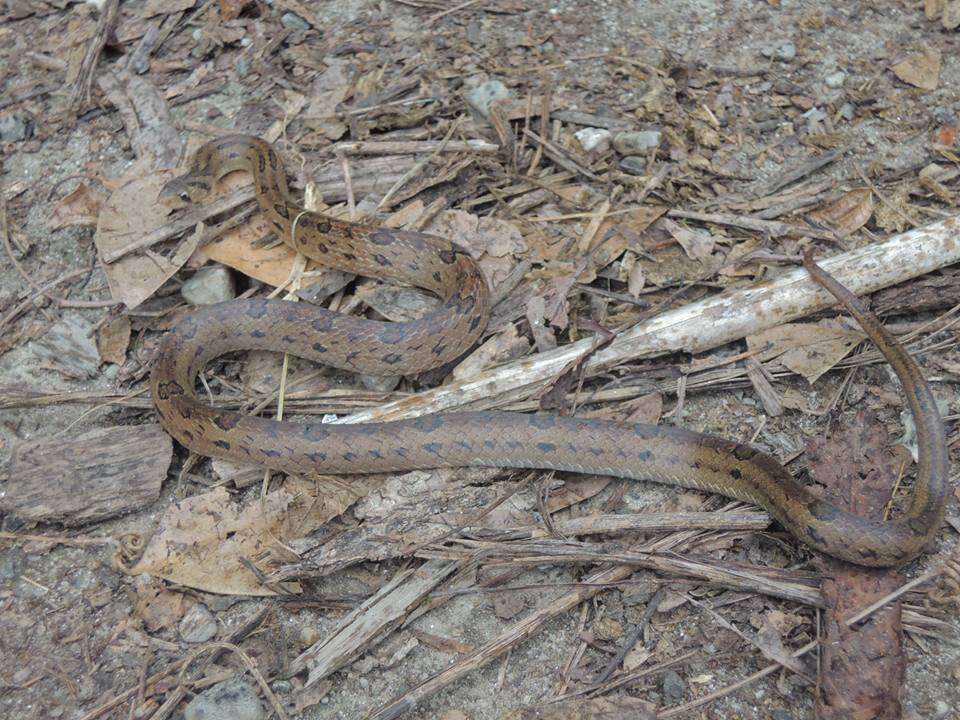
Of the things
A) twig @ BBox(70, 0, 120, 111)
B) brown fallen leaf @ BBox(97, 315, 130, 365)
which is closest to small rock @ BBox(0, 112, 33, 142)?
twig @ BBox(70, 0, 120, 111)

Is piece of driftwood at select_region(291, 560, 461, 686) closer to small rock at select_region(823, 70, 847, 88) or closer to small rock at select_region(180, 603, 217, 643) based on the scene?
small rock at select_region(180, 603, 217, 643)

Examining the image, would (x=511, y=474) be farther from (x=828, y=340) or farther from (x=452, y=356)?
(x=828, y=340)

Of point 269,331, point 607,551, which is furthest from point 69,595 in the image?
point 607,551

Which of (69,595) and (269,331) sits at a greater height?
(269,331)

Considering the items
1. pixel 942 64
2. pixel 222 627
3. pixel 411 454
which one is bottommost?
pixel 222 627

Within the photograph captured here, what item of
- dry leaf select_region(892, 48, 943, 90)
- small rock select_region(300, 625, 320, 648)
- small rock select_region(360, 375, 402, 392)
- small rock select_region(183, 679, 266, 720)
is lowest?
small rock select_region(300, 625, 320, 648)

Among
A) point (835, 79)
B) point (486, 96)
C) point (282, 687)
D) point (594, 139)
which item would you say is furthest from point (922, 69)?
point (282, 687)
